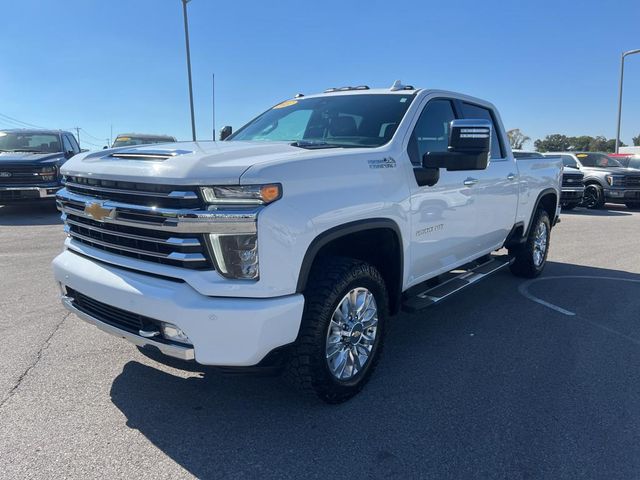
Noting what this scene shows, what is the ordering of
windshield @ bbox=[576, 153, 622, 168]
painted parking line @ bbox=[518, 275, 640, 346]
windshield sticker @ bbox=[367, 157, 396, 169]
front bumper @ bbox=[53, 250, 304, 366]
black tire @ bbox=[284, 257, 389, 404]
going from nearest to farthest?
front bumper @ bbox=[53, 250, 304, 366], black tire @ bbox=[284, 257, 389, 404], windshield sticker @ bbox=[367, 157, 396, 169], painted parking line @ bbox=[518, 275, 640, 346], windshield @ bbox=[576, 153, 622, 168]

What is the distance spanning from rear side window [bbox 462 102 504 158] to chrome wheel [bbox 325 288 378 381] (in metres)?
2.41

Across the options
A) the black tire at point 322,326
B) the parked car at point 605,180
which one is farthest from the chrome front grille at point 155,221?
the parked car at point 605,180

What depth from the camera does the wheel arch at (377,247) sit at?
307 centimetres

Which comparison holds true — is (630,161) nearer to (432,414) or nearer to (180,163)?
(432,414)

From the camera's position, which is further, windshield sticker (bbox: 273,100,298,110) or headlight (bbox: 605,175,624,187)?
headlight (bbox: 605,175,624,187)

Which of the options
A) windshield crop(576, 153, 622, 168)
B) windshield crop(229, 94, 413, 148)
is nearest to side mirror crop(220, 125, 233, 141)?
windshield crop(229, 94, 413, 148)

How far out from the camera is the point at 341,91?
15.1 feet

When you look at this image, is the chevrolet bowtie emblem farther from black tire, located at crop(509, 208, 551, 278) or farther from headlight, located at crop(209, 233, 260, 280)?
black tire, located at crop(509, 208, 551, 278)

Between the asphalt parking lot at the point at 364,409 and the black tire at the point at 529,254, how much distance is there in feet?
4.25

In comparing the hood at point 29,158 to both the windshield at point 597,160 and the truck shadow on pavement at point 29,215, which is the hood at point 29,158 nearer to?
the truck shadow on pavement at point 29,215

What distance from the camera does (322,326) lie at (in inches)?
111

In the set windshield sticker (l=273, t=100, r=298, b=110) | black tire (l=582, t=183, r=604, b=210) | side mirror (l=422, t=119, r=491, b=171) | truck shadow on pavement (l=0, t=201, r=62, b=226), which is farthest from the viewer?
black tire (l=582, t=183, r=604, b=210)

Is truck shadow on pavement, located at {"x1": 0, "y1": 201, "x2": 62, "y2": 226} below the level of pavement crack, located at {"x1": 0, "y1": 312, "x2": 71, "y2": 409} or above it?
above

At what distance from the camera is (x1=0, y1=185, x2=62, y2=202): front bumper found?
10508 mm
